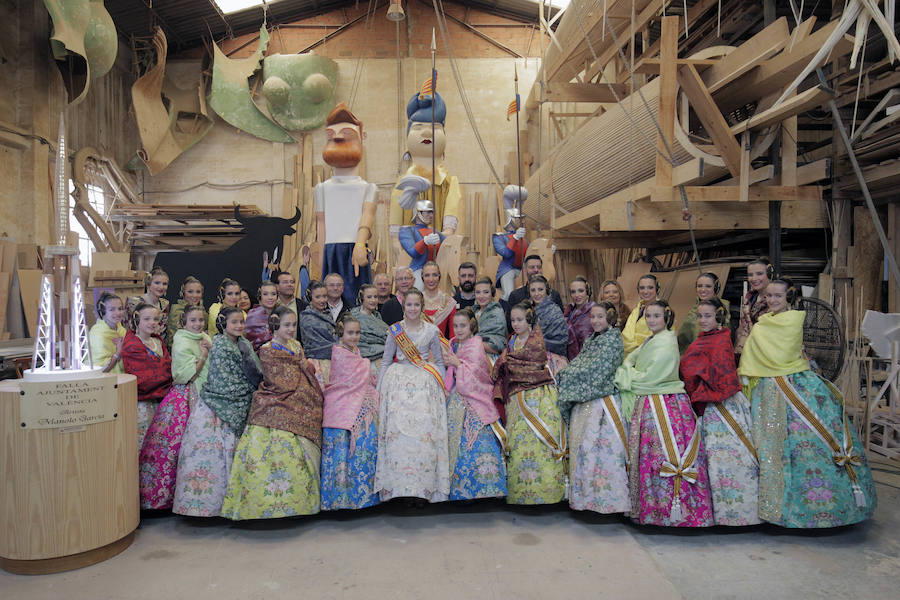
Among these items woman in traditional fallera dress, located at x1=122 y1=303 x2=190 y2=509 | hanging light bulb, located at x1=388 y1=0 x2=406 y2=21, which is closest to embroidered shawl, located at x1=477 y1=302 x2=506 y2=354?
woman in traditional fallera dress, located at x1=122 y1=303 x2=190 y2=509

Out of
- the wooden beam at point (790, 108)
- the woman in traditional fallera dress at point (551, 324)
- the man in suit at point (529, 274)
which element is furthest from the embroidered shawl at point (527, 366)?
the wooden beam at point (790, 108)

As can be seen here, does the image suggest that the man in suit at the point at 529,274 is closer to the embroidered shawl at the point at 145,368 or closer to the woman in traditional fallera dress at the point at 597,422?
the woman in traditional fallera dress at the point at 597,422

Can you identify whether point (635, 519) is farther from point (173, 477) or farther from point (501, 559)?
point (173, 477)

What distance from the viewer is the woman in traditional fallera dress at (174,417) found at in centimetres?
342

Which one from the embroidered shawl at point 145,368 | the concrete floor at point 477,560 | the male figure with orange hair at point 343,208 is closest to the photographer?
the concrete floor at point 477,560

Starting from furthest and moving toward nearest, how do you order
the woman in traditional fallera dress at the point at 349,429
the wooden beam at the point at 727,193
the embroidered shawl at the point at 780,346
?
the wooden beam at the point at 727,193 → the woman in traditional fallera dress at the point at 349,429 → the embroidered shawl at the point at 780,346

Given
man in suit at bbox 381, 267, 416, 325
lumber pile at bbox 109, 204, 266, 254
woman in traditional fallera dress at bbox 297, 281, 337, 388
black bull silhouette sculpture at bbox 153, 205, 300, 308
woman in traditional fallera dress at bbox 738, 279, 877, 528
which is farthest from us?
lumber pile at bbox 109, 204, 266, 254

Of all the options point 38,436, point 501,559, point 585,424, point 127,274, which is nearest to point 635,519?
point 585,424

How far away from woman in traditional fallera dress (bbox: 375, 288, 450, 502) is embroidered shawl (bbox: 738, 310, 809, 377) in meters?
1.72

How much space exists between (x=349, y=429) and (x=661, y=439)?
1.66 metres

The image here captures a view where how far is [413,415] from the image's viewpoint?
3357mm

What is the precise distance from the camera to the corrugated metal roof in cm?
890

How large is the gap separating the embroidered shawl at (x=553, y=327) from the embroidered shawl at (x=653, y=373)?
22.8 inches

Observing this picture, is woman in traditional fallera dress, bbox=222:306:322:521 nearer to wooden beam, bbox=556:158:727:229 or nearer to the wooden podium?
the wooden podium
